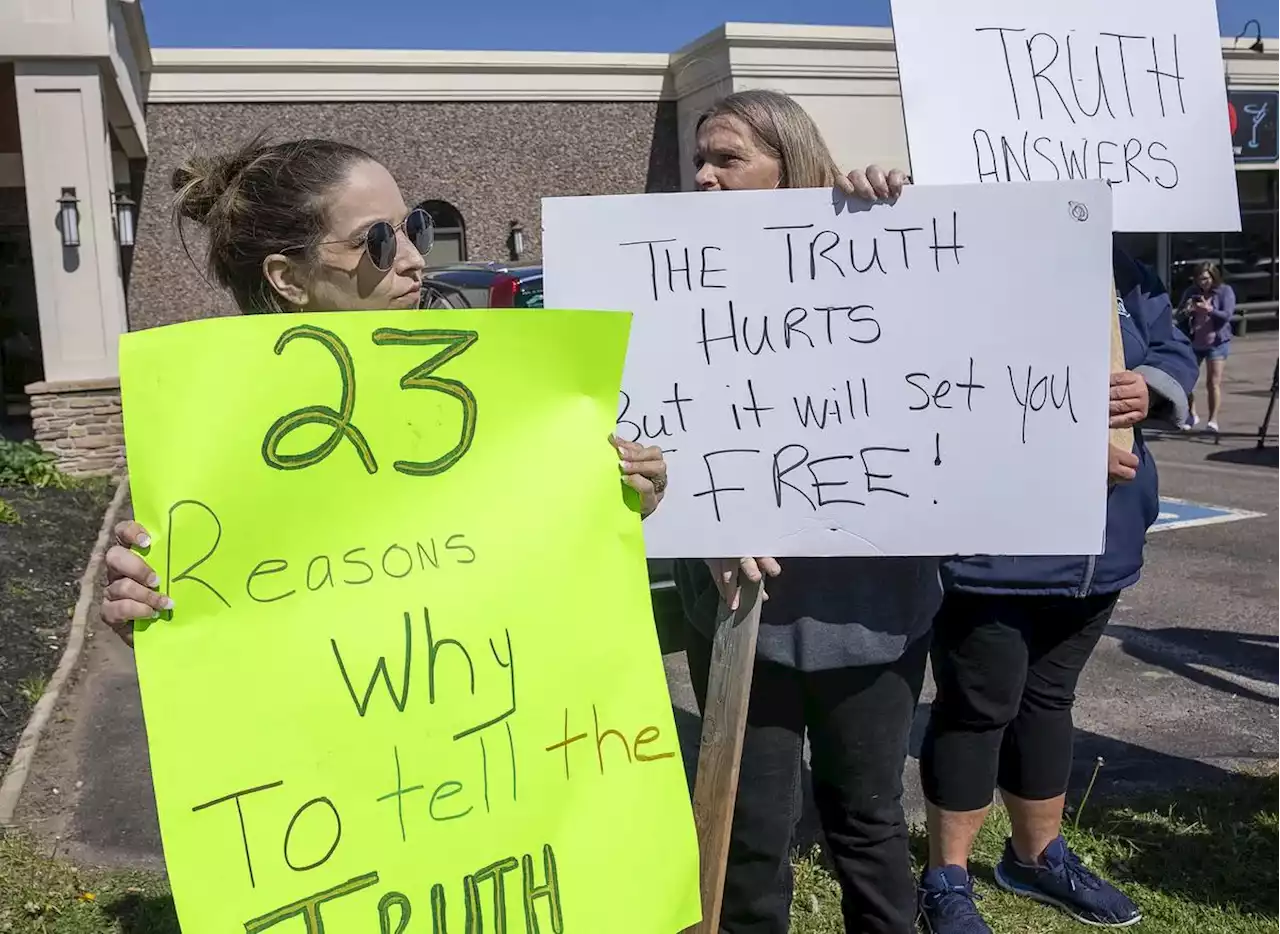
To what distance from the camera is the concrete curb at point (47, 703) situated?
380 cm

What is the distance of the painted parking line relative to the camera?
7.74 m

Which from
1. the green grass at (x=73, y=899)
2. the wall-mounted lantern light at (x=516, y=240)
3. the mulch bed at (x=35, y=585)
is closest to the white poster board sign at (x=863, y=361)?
the green grass at (x=73, y=899)

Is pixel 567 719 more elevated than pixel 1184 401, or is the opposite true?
pixel 1184 401

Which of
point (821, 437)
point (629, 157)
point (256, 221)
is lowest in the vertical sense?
point (821, 437)

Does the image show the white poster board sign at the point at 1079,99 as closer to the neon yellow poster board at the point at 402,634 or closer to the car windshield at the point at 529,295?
the neon yellow poster board at the point at 402,634

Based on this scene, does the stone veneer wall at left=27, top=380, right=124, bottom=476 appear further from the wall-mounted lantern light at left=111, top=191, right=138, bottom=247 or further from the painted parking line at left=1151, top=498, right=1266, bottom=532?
the painted parking line at left=1151, top=498, right=1266, bottom=532

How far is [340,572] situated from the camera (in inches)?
60.3

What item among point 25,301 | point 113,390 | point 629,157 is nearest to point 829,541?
point 113,390

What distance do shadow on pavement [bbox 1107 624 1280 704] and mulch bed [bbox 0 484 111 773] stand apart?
4.58 m

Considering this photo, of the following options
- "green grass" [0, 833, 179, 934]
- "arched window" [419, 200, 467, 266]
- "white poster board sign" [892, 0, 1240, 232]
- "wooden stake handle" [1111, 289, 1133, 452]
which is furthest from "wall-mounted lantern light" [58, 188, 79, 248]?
"wooden stake handle" [1111, 289, 1133, 452]

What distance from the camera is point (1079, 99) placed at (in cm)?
234

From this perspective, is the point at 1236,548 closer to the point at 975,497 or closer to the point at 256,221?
the point at 975,497

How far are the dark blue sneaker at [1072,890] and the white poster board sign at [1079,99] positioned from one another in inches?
62.0

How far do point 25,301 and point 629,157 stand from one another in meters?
9.42
